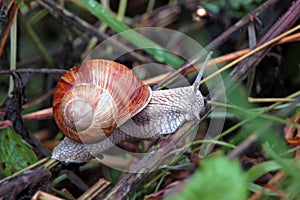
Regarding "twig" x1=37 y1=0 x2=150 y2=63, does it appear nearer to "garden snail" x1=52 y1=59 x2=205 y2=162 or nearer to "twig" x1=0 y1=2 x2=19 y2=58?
"twig" x1=0 y1=2 x2=19 y2=58

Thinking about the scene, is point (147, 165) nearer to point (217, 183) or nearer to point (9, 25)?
point (217, 183)

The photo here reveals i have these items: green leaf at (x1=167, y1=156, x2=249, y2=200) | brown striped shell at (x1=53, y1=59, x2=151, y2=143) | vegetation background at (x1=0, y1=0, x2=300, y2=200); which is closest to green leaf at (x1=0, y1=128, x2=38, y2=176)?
vegetation background at (x1=0, y1=0, x2=300, y2=200)

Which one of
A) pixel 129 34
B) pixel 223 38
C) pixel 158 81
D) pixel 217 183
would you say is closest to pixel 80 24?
pixel 129 34

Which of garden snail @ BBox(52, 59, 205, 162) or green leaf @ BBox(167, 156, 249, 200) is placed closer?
green leaf @ BBox(167, 156, 249, 200)

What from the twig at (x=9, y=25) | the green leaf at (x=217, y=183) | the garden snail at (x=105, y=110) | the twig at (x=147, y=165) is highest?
the twig at (x=9, y=25)

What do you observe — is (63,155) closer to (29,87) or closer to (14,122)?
(14,122)

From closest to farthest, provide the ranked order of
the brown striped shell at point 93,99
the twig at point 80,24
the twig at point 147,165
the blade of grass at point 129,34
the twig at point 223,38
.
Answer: the twig at point 147,165 → the brown striped shell at point 93,99 → the twig at point 223,38 → the blade of grass at point 129,34 → the twig at point 80,24

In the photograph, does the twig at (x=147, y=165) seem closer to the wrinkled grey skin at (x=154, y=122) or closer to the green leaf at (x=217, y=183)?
the wrinkled grey skin at (x=154, y=122)

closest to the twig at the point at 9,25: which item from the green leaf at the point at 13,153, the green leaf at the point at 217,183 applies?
the green leaf at the point at 13,153
